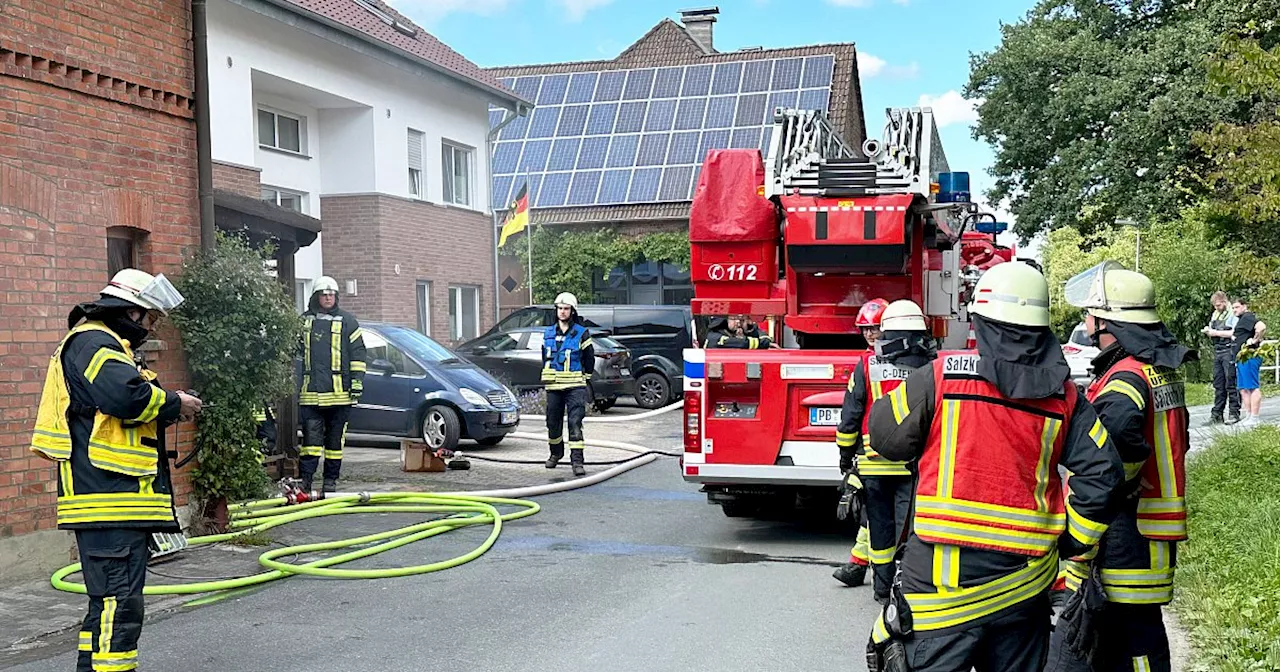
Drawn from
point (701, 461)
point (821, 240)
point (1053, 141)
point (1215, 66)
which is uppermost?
point (1053, 141)

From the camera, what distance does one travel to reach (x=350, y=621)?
6766 millimetres

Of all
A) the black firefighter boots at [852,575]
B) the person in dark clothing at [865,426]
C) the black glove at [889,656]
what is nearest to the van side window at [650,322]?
the black firefighter boots at [852,575]

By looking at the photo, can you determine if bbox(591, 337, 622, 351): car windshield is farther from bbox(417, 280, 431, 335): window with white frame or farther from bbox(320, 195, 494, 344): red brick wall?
bbox(417, 280, 431, 335): window with white frame

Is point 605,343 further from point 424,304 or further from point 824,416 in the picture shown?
point 824,416

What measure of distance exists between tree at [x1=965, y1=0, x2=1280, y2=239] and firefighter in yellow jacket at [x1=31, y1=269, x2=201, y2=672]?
26.5 metres

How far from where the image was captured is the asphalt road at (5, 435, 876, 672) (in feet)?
19.7

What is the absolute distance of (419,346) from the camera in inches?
582

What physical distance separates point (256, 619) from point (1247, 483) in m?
7.73

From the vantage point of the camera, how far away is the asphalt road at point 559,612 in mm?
5996

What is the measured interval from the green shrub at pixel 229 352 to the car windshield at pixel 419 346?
5383 mm

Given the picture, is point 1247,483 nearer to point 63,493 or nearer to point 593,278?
point 63,493

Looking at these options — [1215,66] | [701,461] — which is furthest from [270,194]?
[1215,66]

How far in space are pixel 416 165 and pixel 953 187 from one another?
15.4 meters

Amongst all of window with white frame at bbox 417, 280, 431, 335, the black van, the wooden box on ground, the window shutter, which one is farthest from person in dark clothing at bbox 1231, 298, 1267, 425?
the window shutter
